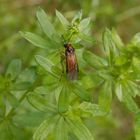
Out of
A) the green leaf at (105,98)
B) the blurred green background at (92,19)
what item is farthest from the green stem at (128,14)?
the green leaf at (105,98)

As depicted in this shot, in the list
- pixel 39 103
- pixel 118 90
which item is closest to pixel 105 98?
pixel 118 90

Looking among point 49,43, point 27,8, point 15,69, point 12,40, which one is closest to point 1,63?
point 12,40

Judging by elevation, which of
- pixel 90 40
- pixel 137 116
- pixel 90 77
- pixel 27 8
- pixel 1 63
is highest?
pixel 27 8

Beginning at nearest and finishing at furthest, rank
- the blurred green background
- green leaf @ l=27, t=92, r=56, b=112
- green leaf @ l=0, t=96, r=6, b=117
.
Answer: green leaf @ l=27, t=92, r=56, b=112, green leaf @ l=0, t=96, r=6, b=117, the blurred green background

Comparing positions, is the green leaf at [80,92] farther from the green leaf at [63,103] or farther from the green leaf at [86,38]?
the green leaf at [86,38]

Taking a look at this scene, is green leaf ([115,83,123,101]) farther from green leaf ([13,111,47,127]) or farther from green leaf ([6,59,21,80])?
green leaf ([6,59,21,80])

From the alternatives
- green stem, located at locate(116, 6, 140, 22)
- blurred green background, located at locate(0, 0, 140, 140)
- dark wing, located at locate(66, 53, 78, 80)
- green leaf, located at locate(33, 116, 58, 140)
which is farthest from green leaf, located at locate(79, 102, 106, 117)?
green stem, located at locate(116, 6, 140, 22)

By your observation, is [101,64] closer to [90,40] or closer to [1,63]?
[90,40]
